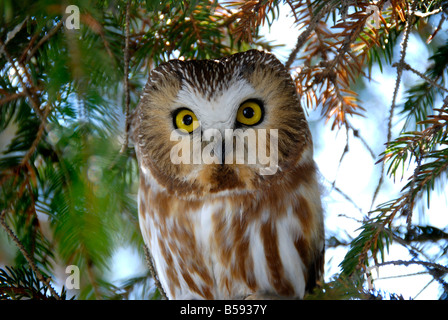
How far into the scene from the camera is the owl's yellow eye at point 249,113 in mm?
1974

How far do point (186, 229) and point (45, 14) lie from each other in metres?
1.03

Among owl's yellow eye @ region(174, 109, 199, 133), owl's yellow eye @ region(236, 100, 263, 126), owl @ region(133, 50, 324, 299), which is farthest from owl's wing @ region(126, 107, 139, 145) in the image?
owl's yellow eye @ region(236, 100, 263, 126)

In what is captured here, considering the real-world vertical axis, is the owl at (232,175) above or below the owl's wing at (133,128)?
below

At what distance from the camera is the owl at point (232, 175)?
1955mm

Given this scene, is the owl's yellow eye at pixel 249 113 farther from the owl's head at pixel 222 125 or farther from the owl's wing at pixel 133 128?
the owl's wing at pixel 133 128

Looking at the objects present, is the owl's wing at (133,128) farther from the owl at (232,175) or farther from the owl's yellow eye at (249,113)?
the owl's yellow eye at (249,113)

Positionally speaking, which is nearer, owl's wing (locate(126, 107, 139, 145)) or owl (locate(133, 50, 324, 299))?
owl (locate(133, 50, 324, 299))

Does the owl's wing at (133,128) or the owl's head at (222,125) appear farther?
the owl's wing at (133,128)

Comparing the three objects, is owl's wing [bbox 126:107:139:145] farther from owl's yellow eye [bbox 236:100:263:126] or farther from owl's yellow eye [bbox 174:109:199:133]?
owl's yellow eye [bbox 236:100:263:126]

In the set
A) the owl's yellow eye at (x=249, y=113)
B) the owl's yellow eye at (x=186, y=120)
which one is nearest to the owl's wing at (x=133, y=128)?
the owl's yellow eye at (x=186, y=120)

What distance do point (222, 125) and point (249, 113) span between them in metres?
0.15

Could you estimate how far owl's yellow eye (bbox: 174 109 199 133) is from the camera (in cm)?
196

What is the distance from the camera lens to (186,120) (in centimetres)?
199
